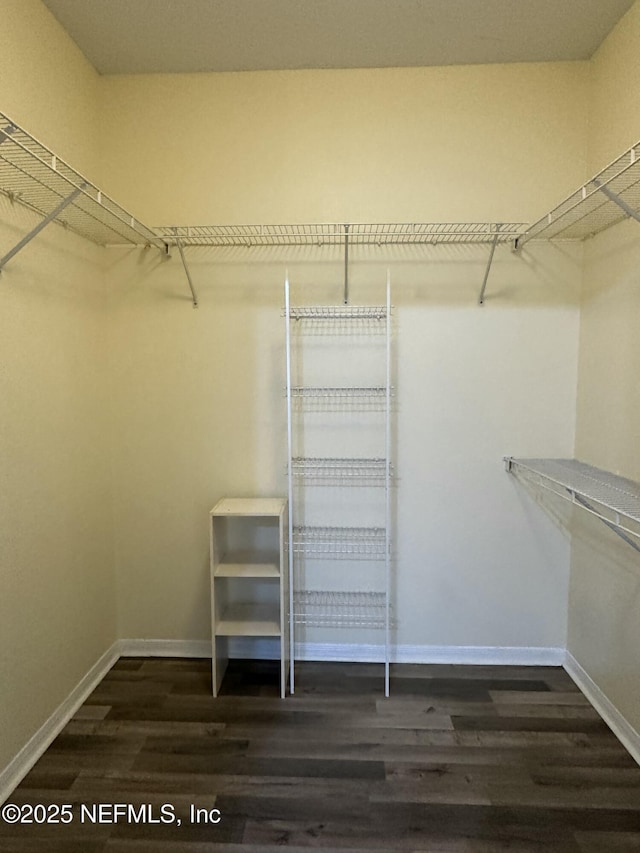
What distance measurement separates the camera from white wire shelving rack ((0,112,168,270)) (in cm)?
147

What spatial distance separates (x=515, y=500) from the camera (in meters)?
2.51

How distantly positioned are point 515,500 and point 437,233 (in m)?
1.42

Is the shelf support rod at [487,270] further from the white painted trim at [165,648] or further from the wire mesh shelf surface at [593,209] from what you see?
the white painted trim at [165,648]

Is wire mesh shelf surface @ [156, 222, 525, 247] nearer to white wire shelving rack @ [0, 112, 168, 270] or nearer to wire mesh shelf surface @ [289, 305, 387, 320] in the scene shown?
white wire shelving rack @ [0, 112, 168, 270]

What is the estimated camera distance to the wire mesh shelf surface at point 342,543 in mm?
2539

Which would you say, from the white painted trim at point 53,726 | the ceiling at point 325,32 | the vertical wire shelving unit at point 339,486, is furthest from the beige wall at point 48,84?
the white painted trim at point 53,726

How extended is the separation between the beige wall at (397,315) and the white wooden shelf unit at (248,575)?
164 mm

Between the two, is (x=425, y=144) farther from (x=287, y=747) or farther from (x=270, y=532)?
(x=287, y=747)

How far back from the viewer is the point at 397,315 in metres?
2.44

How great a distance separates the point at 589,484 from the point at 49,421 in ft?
7.51

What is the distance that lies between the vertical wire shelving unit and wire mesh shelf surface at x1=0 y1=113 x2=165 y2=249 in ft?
3.01

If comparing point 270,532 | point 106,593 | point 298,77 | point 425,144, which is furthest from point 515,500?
point 298,77

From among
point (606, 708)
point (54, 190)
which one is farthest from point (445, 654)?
point (54, 190)

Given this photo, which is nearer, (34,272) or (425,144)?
(34,272)
